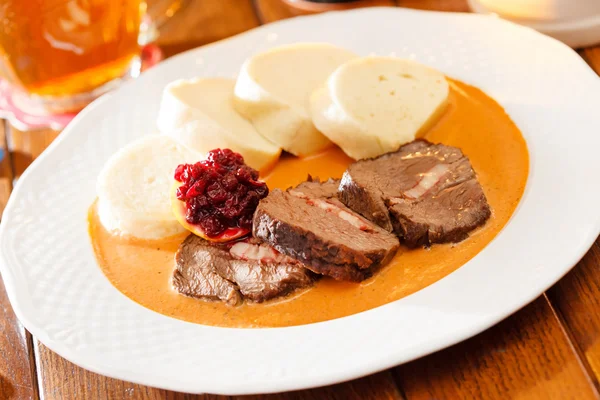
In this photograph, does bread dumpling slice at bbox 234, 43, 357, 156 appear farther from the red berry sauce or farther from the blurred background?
the blurred background

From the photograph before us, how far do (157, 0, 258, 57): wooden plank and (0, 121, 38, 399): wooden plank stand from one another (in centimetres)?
217

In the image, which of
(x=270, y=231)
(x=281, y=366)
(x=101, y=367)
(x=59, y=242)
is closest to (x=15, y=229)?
(x=59, y=242)

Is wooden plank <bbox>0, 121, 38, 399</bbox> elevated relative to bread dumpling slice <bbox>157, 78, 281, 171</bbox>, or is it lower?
lower

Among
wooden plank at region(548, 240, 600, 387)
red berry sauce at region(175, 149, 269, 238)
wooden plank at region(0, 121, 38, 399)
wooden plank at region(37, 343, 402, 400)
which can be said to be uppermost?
wooden plank at region(548, 240, 600, 387)

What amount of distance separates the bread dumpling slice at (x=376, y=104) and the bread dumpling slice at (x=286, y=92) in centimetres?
10

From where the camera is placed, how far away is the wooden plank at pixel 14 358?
2719 millimetres

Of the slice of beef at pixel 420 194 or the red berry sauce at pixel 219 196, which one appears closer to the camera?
the slice of beef at pixel 420 194

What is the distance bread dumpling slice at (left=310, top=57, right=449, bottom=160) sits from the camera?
10.9 feet

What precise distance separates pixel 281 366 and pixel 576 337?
3.36ft

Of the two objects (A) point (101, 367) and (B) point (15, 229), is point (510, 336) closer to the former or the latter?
(A) point (101, 367)

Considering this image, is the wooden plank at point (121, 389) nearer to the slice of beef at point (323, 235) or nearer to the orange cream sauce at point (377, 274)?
the orange cream sauce at point (377, 274)

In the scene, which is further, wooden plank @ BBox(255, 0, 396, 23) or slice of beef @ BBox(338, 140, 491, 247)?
wooden plank @ BBox(255, 0, 396, 23)

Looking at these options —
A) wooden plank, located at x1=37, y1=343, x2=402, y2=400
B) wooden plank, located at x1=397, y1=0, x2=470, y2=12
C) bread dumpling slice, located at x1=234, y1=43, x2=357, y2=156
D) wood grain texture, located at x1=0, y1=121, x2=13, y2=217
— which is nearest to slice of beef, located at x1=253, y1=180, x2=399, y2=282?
wooden plank, located at x1=37, y1=343, x2=402, y2=400

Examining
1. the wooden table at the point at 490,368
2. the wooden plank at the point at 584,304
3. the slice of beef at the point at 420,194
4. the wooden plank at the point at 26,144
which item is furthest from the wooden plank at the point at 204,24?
the wooden plank at the point at 584,304
